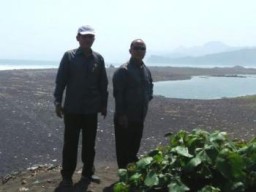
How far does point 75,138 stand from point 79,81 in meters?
0.89

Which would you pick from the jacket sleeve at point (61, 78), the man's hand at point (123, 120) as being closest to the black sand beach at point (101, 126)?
the man's hand at point (123, 120)

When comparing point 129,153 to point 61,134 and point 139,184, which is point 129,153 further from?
point 61,134

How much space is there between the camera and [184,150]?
12.8ft

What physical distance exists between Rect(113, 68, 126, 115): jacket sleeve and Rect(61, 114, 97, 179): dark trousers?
418 millimetres

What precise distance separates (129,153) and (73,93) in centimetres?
131

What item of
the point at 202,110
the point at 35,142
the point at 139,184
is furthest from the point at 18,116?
the point at 139,184

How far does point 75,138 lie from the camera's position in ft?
23.0

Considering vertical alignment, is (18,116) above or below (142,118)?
below

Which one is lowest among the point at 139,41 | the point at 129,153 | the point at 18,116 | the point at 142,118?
the point at 18,116

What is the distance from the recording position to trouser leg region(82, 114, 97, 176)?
7.03 m

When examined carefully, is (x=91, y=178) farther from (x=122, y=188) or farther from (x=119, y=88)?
(x=122, y=188)

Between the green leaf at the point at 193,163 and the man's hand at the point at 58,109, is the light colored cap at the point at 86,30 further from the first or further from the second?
the green leaf at the point at 193,163

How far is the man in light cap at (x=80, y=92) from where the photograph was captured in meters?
6.81

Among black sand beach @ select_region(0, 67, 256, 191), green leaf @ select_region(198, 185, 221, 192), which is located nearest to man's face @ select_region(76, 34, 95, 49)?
black sand beach @ select_region(0, 67, 256, 191)
